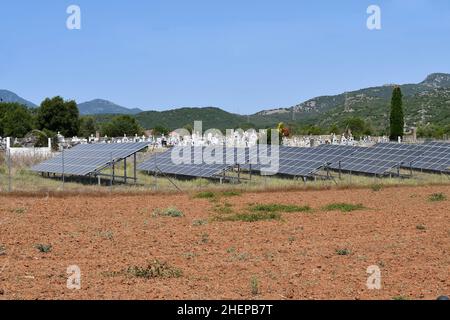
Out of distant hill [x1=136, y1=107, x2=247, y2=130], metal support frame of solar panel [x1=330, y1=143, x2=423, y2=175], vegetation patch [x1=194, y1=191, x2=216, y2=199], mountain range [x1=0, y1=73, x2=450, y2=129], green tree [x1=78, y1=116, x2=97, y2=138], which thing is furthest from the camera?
distant hill [x1=136, y1=107, x2=247, y2=130]

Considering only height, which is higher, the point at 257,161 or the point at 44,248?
the point at 257,161

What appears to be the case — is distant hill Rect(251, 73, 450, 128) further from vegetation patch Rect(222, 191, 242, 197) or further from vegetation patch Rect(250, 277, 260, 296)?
vegetation patch Rect(250, 277, 260, 296)

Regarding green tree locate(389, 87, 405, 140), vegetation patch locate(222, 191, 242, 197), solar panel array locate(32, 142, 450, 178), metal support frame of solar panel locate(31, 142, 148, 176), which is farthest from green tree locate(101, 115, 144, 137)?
vegetation patch locate(222, 191, 242, 197)

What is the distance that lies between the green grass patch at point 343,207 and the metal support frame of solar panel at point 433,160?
17076mm

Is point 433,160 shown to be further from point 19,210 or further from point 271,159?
point 19,210

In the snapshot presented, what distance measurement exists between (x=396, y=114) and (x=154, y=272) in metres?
56.4

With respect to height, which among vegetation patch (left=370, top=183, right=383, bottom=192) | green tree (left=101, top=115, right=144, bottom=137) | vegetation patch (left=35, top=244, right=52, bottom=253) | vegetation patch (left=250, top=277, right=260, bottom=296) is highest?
green tree (left=101, top=115, right=144, bottom=137)

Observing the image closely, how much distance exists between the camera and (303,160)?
108 feet

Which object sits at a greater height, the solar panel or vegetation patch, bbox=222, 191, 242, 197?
the solar panel

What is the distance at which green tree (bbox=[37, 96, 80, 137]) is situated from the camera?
71.0m

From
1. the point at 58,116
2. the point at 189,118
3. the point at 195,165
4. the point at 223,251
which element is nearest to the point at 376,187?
the point at 195,165

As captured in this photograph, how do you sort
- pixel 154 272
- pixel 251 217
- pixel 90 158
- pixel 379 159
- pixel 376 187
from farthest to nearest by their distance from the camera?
1. pixel 379 159
2. pixel 90 158
3. pixel 376 187
4. pixel 251 217
5. pixel 154 272

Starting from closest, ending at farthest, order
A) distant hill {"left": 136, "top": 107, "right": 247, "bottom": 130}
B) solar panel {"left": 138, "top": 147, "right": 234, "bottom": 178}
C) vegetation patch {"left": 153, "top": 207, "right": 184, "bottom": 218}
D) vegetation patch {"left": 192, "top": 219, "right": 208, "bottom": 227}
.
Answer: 1. vegetation patch {"left": 192, "top": 219, "right": 208, "bottom": 227}
2. vegetation patch {"left": 153, "top": 207, "right": 184, "bottom": 218}
3. solar panel {"left": 138, "top": 147, "right": 234, "bottom": 178}
4. distant hill {"left": 136, "top": 107, "right": 247, "bottom": 130}

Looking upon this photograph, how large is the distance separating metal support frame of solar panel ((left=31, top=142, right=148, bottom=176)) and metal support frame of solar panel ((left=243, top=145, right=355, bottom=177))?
8155 millimetres
